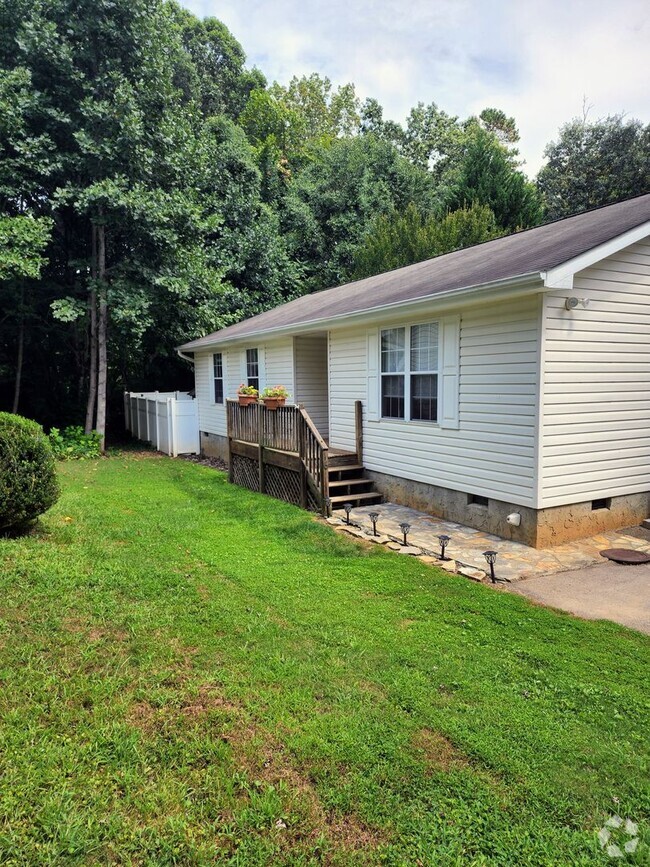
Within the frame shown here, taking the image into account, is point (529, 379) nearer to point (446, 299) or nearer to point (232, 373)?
point (446, 299)

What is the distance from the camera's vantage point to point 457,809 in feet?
7.18

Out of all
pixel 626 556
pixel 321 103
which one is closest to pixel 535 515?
pixel 626 556

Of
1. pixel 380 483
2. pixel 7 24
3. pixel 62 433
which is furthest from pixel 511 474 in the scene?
pixel 7 24

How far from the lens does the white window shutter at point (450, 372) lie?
666cm

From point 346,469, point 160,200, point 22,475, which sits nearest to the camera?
point 22,475

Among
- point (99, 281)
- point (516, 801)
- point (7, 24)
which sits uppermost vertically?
point (7, 24)

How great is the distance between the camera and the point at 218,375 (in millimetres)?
14000

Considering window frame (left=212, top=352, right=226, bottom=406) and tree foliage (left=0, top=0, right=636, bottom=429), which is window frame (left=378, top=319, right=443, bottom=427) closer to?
window frame (left=212, top=352, right=226, bottom=406)

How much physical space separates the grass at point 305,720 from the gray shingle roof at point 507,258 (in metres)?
3.44

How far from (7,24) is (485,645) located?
16.6m

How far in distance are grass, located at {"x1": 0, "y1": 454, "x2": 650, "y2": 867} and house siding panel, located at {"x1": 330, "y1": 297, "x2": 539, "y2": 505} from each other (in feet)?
6.29

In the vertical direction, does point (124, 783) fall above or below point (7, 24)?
below

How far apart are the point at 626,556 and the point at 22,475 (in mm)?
6120

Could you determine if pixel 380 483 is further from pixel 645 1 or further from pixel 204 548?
pixel 645 1
